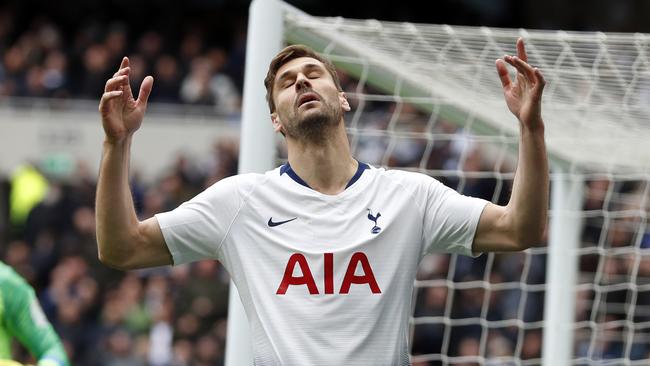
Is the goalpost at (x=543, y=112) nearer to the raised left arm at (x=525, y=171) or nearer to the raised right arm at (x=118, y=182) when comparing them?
the raised right arm at (x=118, y=182)

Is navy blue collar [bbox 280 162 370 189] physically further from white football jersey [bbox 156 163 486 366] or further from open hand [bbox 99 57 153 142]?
open hand [bbox 99 57 153 142]

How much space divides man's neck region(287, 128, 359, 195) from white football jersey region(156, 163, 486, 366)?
0.11 ft

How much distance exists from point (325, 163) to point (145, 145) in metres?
9.65

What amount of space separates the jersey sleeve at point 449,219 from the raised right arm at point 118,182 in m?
0.75

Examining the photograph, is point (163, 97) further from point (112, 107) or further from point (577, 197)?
point (112, 107)

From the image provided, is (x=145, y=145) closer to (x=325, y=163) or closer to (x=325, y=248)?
(x=325, y=163)

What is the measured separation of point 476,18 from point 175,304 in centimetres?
839

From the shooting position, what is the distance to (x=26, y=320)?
4391mm

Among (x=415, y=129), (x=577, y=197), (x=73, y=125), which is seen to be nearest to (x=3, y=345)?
(x=577, y=197)

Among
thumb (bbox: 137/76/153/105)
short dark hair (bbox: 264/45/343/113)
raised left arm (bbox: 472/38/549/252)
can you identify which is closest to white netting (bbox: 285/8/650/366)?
short dark hair (bbox: 264/45/343/113)

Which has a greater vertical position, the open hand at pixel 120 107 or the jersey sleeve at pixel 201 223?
the open hand at pixel 120 107

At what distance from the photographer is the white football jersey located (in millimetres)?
3127

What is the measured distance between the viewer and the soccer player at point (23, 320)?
4.36m

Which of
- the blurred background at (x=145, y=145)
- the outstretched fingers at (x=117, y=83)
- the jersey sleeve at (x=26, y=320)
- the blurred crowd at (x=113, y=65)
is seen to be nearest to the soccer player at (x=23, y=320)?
the jersey sleeve at (x=26, y=320)
